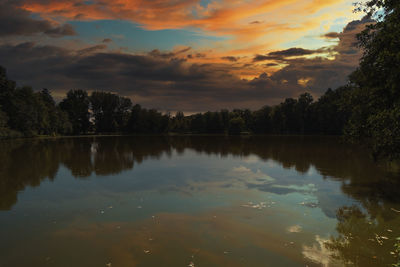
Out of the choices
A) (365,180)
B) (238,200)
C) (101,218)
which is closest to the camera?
(101,218)

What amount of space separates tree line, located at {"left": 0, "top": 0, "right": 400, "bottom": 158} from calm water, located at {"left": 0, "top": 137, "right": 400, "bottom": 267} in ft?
14.4

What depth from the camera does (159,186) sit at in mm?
21625

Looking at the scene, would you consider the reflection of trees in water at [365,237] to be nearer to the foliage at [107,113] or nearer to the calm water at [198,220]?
the calm water at [198,220]

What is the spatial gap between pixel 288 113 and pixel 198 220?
491 ft

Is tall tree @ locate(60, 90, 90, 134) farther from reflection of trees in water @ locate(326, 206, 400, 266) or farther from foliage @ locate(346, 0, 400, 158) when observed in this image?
reflection of trees in water @ locate(326, 206, 400, 266)

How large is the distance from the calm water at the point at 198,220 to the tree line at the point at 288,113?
4.39m

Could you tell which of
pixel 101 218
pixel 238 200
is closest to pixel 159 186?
pixel 238 200

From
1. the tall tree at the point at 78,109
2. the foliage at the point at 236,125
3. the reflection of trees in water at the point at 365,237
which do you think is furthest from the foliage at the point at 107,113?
the reflection of trees in water at the point at 365,237

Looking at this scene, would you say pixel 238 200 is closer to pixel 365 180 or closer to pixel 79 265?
pixel 79 265

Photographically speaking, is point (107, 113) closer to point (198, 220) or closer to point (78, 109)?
point (78, 109)

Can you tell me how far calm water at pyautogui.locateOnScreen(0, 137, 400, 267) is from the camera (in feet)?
32.7

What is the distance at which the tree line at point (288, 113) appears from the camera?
17.1 meters

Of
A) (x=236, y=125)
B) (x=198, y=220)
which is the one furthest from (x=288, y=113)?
A: (x=198, y=220)

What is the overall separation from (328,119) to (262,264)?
444ft
